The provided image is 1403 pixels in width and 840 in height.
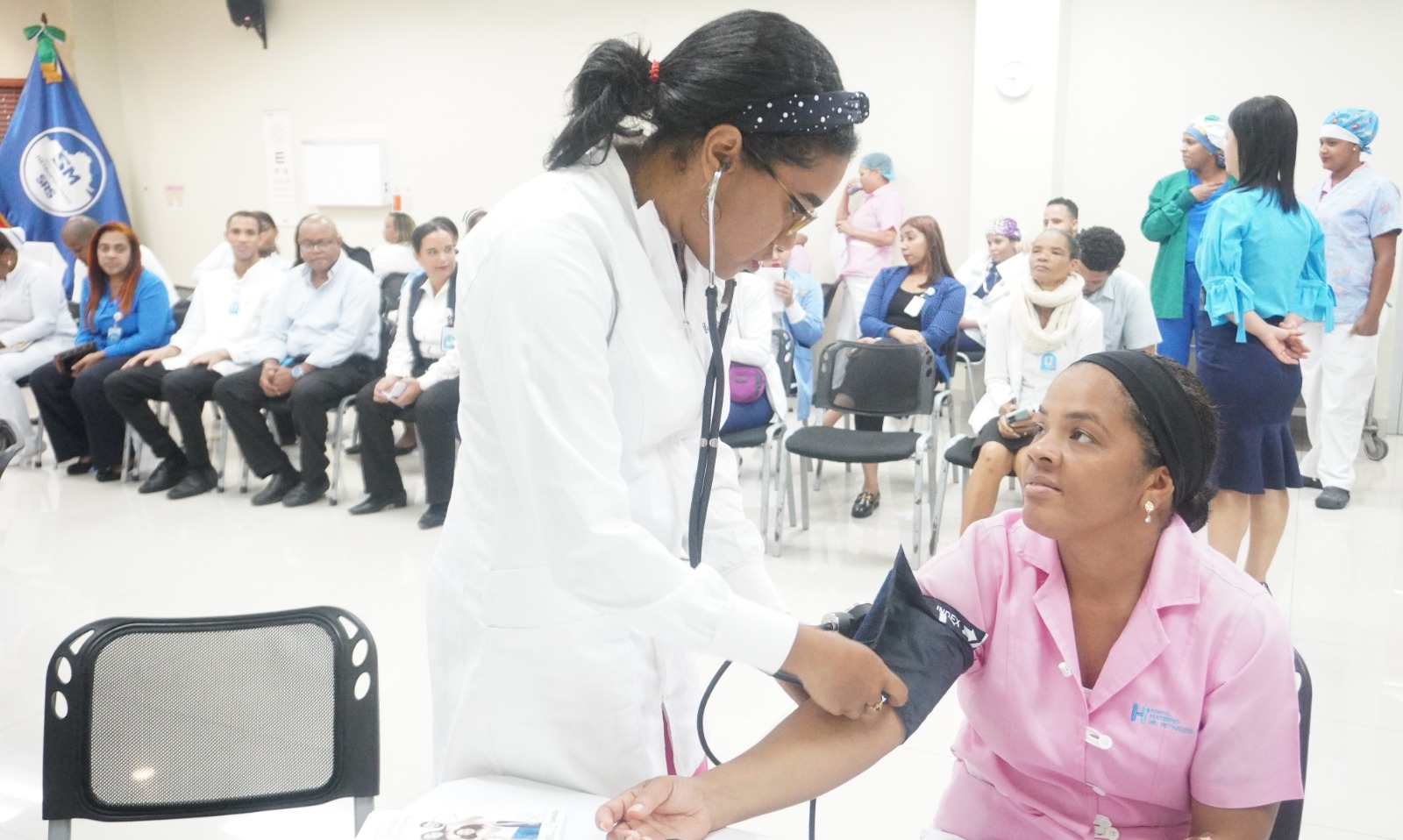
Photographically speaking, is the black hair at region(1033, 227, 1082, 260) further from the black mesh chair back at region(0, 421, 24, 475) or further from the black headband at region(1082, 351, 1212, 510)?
the black mesh chair back at region(0, 421, 24, 475)

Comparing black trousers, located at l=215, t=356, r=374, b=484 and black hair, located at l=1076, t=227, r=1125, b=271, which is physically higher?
black hair, located at l=1076, t=227, r=1125, b=271

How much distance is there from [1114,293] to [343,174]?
6.59 m

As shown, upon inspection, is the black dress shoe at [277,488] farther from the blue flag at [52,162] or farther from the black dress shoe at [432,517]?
the blue flag at [52,162]

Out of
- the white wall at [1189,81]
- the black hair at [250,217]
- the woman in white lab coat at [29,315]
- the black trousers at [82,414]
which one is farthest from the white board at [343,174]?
the white wall at [1189,81]

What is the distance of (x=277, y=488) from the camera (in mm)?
5121

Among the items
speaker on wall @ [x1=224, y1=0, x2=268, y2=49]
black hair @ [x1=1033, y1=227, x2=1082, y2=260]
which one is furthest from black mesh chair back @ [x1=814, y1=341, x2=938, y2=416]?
speaker on wall @ [x1=224, y1=0, x2=268, y2=49]

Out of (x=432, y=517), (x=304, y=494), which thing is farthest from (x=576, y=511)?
(x=304, y=494)

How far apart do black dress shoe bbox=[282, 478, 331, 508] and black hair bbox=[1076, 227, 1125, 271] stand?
361 cm

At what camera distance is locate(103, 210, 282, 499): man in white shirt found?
5254mm

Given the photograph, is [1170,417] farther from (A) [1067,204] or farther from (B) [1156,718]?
(A) [1067,204]

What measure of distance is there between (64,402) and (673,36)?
15.2 ft

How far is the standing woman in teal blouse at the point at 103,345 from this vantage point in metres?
5.45

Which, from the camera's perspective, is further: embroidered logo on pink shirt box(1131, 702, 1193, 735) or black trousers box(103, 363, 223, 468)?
black trousers box(103, 363, 223, 468)

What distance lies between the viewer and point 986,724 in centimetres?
143
